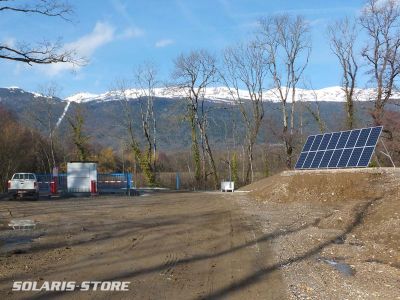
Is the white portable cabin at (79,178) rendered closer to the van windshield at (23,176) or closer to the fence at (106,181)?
the van windshield at (23,176)

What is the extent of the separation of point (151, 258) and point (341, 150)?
22.1 m

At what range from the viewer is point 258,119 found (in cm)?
5997

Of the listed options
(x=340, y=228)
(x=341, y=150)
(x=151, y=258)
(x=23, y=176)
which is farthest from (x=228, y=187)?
(x=151, y=258)

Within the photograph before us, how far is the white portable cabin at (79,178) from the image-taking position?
40.0 metres

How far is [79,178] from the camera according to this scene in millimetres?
40125

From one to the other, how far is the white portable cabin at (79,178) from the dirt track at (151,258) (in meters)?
21.8

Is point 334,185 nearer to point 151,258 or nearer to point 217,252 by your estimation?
point 217,252

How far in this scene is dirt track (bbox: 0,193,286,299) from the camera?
27.9ft

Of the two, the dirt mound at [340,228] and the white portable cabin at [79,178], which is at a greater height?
the white portable cabin at [79,178]

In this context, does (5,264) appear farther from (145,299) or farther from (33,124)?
(33,124)

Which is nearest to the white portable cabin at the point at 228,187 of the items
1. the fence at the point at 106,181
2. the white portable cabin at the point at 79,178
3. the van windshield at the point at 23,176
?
the fence at the point at 106,181

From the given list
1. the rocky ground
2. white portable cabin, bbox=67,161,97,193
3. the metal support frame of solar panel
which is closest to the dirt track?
the rocky ground

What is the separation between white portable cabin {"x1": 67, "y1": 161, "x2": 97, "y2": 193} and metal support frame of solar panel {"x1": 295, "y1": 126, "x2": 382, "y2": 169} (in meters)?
16.7

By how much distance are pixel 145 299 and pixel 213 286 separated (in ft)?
4.69
